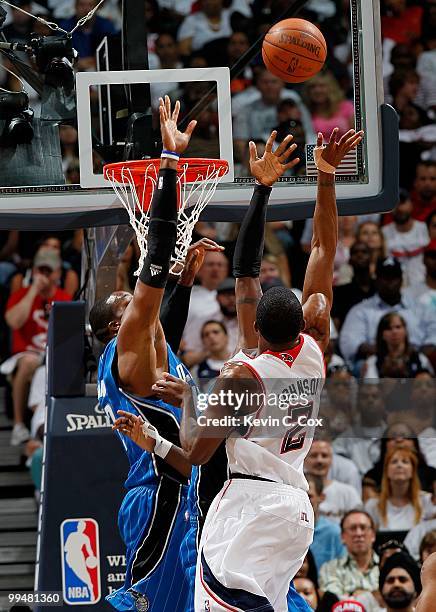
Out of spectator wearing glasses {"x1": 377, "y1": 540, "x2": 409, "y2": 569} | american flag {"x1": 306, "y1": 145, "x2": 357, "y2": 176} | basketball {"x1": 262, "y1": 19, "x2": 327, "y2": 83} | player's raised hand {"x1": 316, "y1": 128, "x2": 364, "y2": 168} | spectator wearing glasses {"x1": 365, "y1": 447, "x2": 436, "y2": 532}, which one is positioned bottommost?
spectator wearing glasses {"x1": 377, "y1": 540, "x2": 409, "y2": 569}

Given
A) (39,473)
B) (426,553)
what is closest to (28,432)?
(39,473)

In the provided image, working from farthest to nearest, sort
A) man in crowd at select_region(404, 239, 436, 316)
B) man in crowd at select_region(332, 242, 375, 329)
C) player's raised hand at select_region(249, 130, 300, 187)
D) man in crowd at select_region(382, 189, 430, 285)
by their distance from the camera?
man in crowd at select_region(382, 189, 430, 285) → man in crowd at select_region(404, 239, 436, 316) → man in crowd at select_region(332, 242, 375, 329) → player's raised hand at select_region(249, 130, 300, 187)

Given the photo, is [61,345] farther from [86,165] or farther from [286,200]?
[286,200]

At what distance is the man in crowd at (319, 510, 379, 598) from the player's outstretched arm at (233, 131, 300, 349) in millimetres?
2548

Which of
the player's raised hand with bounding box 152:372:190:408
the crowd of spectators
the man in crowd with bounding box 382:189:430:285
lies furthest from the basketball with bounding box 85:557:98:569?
the man in crowd with bounding box 382:189:430:285

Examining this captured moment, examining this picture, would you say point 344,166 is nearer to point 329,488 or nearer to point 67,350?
point 67,350

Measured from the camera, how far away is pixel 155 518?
4910 mm

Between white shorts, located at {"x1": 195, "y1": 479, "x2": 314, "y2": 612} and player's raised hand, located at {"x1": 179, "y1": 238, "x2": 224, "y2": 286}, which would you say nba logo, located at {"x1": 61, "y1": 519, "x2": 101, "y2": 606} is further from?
white shorts, located at {"x1": 195, "y1": 479, "x2": 314, "y2": 612}

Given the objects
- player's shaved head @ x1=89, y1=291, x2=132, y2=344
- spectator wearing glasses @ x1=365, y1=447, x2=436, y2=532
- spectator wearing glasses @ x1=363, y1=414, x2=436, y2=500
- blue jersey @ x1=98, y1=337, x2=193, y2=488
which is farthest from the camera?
spectator wearing glasses @ x1=363, y1=414, x2=436, y2=500

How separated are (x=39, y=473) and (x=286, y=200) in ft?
10.1

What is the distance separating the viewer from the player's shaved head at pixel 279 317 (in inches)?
160

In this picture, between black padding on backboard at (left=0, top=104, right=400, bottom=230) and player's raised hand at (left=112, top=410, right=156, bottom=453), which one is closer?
player's raised hand at (left=112, top=410, right=156, bottom=453)

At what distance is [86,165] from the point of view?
5602 millimetres

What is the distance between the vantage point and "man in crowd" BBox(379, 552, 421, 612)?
674 cm
